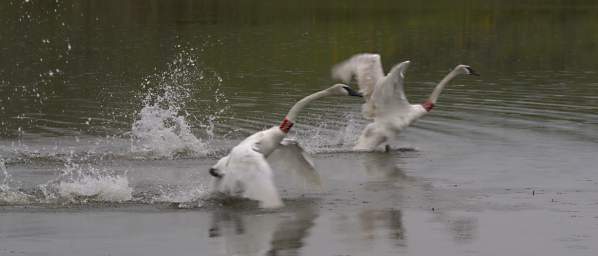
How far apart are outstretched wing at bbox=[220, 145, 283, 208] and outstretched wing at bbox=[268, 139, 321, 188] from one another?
123 cm

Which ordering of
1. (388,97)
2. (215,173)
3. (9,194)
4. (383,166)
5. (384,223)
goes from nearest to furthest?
(384,223)
(215,173)
(9,194)
(383,166)
(388,97)

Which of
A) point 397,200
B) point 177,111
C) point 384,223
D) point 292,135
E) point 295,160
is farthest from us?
point 177,111

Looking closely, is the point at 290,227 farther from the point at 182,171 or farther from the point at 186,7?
the point at 186,7

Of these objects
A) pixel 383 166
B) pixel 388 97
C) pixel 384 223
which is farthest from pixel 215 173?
pixel 388 97

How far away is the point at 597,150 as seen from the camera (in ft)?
61.1

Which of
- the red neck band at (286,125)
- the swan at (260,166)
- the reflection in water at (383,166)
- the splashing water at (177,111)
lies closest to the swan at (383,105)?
the reflection in water at (383,166)

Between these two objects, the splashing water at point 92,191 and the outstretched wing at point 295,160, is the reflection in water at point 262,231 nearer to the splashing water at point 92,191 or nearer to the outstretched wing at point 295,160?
the outstretched wing at point 295,160

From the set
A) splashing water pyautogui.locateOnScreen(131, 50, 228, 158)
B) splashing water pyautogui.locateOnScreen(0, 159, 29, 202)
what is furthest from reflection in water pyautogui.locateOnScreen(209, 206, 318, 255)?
splashing water pyautogui.locateOnScreen(131, 50, 228, 158)

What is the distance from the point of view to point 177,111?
70.3ft

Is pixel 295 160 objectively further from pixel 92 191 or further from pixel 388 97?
pixel 388 97

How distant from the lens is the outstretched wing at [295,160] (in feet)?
48.5

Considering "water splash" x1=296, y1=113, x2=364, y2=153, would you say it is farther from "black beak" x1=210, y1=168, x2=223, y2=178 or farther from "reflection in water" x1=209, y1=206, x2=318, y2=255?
"reflection in water" x1=209, y1=206, x2=318, y2=255

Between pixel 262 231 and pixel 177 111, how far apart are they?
9229mm

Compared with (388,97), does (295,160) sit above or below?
below
